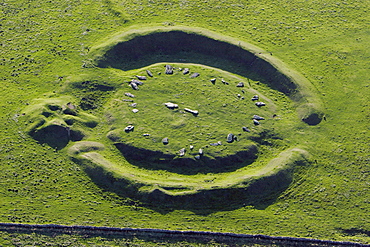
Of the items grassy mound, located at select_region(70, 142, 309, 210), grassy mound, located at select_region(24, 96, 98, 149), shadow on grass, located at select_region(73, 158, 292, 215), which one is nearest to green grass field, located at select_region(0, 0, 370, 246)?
grassy mound, located at select_region(24, 96, 98, 149)

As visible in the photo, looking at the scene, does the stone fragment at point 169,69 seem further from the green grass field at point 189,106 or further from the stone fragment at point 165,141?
the stone fragment at point 165,141

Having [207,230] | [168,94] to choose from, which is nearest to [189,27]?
[168,94]

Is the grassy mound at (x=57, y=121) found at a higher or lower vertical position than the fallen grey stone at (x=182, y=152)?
higher

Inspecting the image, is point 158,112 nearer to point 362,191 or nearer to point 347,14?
point 362,191

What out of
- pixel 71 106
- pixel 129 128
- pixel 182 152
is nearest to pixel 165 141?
pixel 182 152

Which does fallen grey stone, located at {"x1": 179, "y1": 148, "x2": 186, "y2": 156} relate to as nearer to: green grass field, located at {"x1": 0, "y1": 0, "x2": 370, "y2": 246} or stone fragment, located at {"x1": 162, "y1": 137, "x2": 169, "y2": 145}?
green grass field, located at {"x1": 0, "y1": 0, "x2": 370, "y2": 246}

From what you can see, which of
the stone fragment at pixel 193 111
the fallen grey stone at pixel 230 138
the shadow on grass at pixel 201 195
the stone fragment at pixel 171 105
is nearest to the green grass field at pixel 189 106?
the shadow on grass at pixel 201 195
